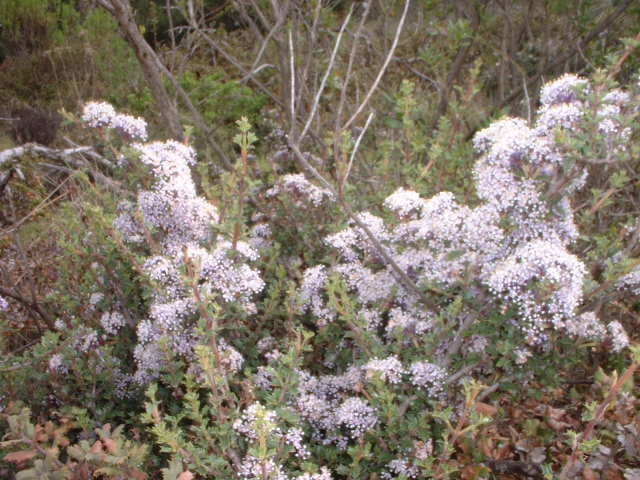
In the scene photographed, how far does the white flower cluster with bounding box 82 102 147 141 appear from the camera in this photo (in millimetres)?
2271

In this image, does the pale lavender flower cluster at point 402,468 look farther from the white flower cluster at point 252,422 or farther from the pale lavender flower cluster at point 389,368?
the white flower cluster at point 252,422

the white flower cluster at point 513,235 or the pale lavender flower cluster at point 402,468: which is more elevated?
the white flower cluster at point 513,235

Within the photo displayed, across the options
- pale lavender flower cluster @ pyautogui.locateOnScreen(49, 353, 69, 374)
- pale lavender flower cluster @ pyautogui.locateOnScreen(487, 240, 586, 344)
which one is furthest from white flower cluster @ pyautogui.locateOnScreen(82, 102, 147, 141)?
pale lavender flower cluster @ pyautogui.locateOnScreen(487, 240, 586, 344)

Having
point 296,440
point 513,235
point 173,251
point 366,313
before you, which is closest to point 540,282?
point 513,235

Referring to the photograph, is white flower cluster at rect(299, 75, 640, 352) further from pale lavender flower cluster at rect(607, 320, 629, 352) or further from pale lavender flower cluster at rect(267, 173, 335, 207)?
pale lavender flower cluster at rect(267, 173, 335, 207)

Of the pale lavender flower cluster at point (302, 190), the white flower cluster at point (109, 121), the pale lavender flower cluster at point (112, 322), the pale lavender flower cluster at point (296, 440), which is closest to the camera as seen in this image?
the pale lavender flower cluster at point (296, 440)

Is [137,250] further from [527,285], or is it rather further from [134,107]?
[134,107]

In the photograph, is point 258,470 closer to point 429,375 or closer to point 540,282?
point 429,375

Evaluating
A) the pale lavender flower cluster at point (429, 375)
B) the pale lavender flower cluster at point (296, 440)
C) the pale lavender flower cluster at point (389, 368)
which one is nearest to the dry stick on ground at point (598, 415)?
the pale lavender flower cluster at point (429, 375)

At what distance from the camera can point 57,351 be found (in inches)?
91.7

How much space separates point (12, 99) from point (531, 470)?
29.9ft

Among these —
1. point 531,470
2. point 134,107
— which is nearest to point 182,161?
point 531,470

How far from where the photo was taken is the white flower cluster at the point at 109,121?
2.27 meters

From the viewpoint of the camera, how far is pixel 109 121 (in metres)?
2.30
